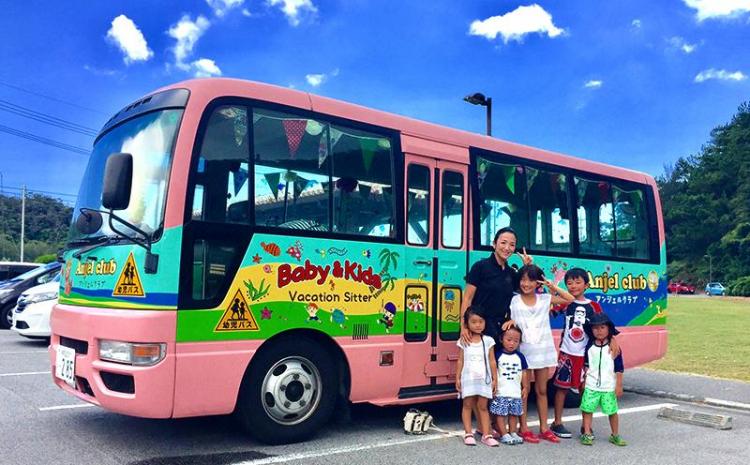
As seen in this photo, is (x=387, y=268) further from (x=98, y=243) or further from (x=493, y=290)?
(x=98, y=243)

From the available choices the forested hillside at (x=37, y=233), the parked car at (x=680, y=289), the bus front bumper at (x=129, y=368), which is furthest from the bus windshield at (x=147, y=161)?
the parked car at (x=680, y=289)

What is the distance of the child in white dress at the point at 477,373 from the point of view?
18.8 feet

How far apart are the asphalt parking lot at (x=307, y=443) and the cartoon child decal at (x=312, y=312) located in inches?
42.2

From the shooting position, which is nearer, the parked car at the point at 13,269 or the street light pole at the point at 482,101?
the street light pole at the point at 482,101

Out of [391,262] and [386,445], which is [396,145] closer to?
[391,262]

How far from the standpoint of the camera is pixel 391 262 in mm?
6156

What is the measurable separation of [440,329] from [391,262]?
928mm

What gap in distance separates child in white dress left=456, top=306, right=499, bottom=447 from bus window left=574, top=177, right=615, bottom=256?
2.94m

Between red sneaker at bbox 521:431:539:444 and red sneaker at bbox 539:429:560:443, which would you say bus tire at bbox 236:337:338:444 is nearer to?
red sneaker at bbox 521:431:539:444

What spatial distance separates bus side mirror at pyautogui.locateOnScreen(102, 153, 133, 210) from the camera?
4.85 m

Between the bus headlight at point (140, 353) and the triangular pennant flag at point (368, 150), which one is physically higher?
the triangular pennant flag at point (368, 150)

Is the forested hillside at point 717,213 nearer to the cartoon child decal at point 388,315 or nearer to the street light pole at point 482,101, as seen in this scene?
the street light pole at point 482,101

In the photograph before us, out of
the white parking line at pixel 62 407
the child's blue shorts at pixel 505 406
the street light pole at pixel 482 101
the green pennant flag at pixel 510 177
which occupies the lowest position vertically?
the white parking line at pixel 62 407

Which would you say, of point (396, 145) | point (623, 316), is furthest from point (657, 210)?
point (396, 145)
